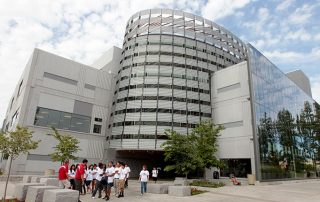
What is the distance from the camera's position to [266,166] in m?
31.1

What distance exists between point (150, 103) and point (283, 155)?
21.7m

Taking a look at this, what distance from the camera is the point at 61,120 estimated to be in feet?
116

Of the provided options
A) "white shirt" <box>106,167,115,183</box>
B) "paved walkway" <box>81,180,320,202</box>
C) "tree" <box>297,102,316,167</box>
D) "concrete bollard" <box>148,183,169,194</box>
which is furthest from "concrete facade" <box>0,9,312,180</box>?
"white shirt" <box>106,167,115,183</box>

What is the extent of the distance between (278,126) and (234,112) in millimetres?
7465

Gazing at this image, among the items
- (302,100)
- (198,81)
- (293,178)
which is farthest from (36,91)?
(302,100)

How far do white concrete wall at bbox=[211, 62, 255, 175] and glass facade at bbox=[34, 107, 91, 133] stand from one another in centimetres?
2134

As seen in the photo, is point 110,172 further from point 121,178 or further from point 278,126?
point 278,126

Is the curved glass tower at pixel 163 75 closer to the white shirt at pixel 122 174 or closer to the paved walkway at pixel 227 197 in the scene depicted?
the paved walkway at pixel 227 197

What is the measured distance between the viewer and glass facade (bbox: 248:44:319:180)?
32.3 m

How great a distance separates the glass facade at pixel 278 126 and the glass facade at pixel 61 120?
84.1ft

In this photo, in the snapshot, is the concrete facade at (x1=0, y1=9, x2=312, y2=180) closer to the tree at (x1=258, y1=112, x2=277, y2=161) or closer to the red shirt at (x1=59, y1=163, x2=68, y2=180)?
the tree at (x1=258, y1=112, x2=277, y2=161)

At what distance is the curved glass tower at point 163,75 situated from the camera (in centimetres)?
3706

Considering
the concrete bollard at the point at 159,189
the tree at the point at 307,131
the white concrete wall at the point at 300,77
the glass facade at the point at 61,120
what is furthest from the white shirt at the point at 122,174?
the white concrete wall at the point at 300,77

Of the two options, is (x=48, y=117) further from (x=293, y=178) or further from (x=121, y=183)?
(x=293, y=178)
